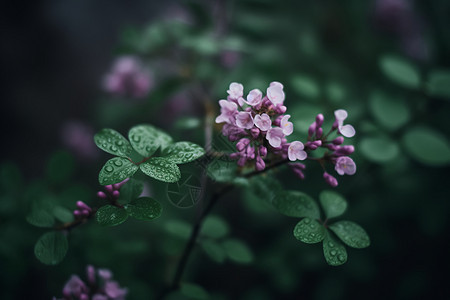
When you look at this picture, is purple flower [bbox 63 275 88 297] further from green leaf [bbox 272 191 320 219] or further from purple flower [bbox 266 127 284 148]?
purple flower [bbox 266 127 284 148]

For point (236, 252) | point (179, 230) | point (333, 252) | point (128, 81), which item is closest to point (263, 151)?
point (333, 252)

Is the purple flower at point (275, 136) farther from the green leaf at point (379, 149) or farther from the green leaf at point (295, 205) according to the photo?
the green leaf at point (379, 149)

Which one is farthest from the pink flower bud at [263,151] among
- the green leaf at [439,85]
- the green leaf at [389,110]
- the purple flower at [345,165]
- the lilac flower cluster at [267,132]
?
the green leaf at [439,85]

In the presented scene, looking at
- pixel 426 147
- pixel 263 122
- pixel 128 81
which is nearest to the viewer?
pixel 263 122

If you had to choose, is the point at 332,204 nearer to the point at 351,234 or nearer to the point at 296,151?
the point at 351,234

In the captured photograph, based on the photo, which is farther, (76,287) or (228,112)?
(76,287)

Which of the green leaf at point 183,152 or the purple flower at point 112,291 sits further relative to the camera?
the purple flower at point 112,291
